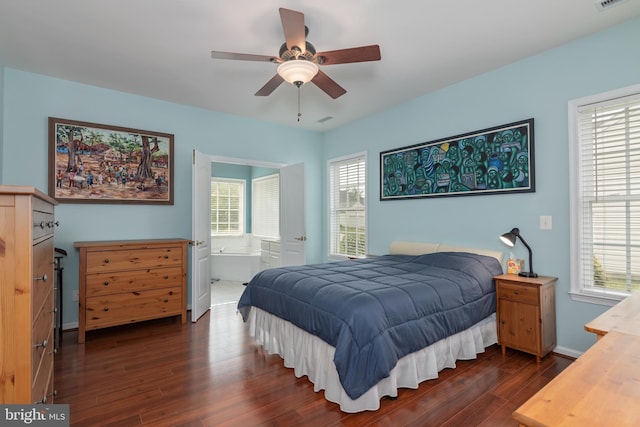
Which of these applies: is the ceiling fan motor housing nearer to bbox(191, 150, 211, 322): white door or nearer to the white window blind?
bbox(191, 150, 211, 322): white door

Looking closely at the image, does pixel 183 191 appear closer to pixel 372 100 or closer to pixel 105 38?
pixel 105 38

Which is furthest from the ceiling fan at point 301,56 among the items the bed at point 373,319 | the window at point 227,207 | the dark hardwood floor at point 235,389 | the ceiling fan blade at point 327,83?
the window at point 227,207

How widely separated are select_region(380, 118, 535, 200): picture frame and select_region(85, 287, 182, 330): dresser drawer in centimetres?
300

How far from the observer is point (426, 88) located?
3.77 meters

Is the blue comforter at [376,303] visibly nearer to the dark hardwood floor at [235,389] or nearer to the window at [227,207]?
the dark hardwood floor at [235,389]

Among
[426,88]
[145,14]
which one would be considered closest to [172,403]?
[145,14]

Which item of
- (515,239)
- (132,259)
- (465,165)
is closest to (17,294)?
(132,259)

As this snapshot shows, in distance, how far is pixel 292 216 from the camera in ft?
A: 16.4

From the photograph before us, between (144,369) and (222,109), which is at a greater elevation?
(222,109)

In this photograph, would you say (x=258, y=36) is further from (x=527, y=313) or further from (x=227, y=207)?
(x=227, y=207)

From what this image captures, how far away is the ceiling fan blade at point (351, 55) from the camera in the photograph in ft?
7.23

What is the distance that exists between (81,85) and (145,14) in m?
1.87

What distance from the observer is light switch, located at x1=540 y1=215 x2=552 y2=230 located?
289cm

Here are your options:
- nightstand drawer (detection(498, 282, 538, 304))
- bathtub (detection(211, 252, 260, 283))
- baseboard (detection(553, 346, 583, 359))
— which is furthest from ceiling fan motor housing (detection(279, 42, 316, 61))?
bathtub (detection(211, 252, 260, 283))
